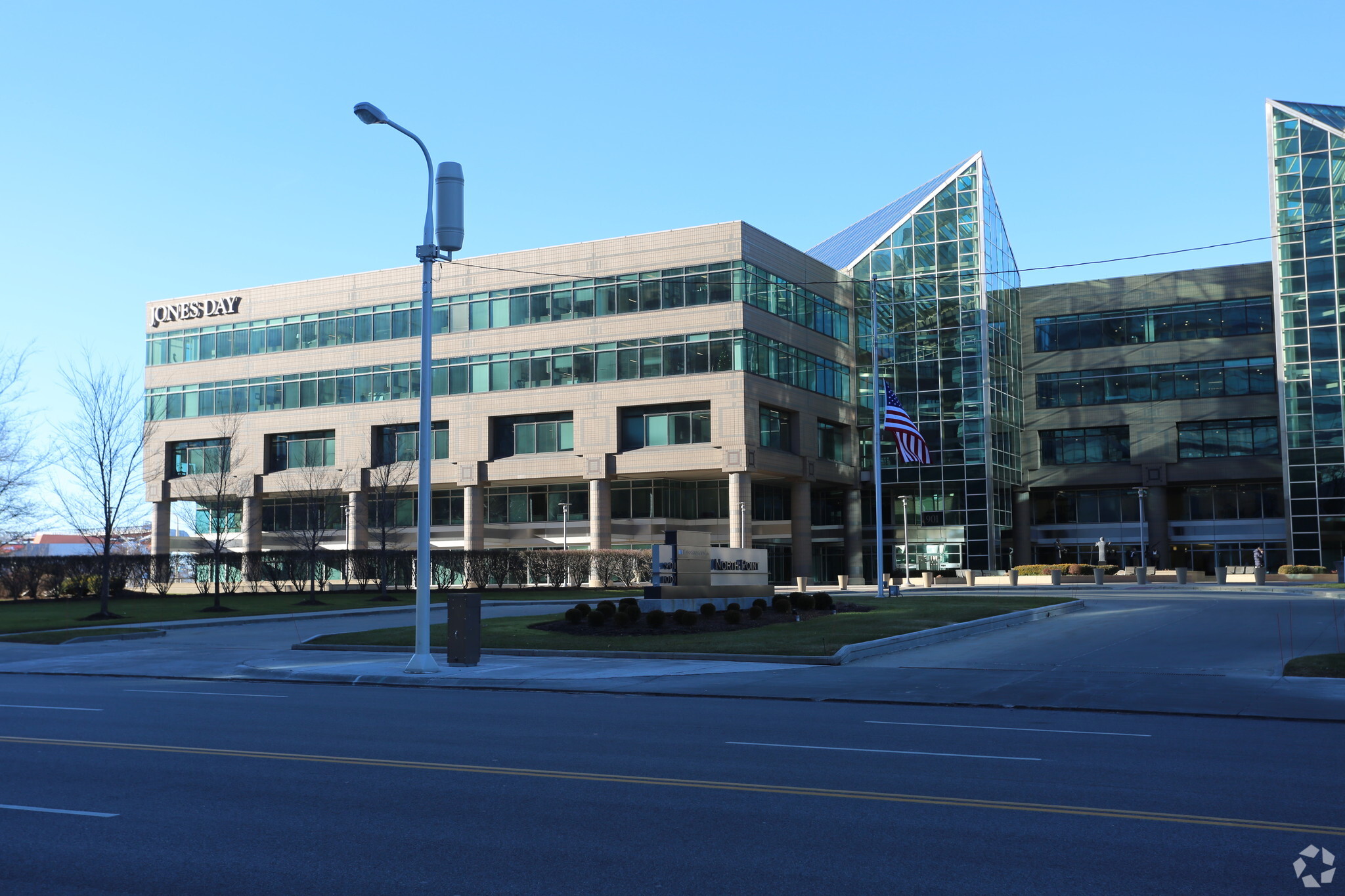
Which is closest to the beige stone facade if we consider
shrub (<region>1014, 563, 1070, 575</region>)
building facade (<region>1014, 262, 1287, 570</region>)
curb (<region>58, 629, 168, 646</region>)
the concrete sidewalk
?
shrub (<region>1014, 563, 1070, 575</region>)

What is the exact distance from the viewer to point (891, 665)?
2144 centimetres

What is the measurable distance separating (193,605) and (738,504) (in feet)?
87.6

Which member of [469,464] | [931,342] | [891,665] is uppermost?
[931,342]

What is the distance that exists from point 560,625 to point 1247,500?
58.1 m

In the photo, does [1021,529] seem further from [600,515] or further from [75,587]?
[75,587]

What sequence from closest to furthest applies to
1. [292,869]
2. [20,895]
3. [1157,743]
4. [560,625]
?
[20,895]
[292,869]
[1157,743]
[560,625]

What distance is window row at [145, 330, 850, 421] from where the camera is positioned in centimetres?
6141

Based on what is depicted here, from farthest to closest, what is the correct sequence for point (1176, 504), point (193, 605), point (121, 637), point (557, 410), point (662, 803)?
point (1176, 504)
point (557, 410)
point (193, 605)
point (121, 637)
point (662, 803)

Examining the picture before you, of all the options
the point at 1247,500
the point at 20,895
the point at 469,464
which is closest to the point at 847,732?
the point at 20,895

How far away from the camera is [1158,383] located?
73.1 meters

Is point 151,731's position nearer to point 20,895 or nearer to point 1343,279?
point 20,895

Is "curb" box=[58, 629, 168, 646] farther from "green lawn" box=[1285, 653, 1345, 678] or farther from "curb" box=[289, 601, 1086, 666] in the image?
"green lawn" box=[1285, 653, 1345, 678]

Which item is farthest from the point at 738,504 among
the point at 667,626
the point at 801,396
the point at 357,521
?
the point at 667,626

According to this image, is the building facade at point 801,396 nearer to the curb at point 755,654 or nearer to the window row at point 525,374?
the window row at point 525,374
